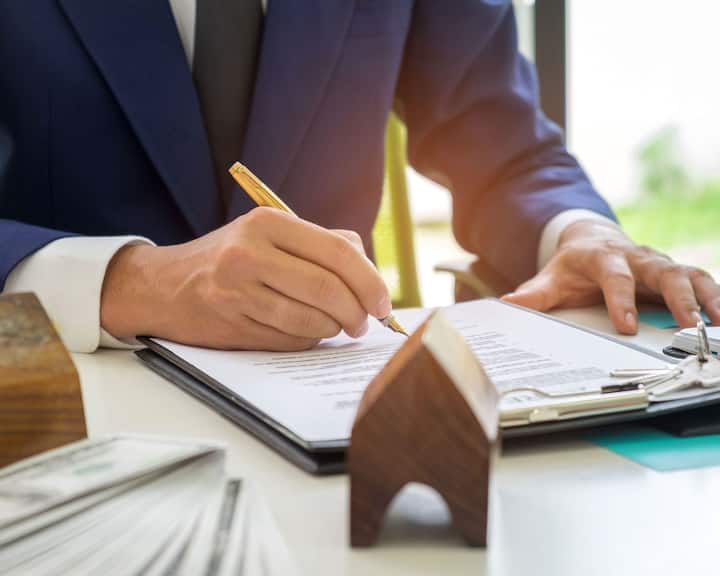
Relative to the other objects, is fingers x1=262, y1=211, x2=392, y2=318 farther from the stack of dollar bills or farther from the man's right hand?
the stack of dollar bills

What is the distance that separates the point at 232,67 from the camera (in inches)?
48.9

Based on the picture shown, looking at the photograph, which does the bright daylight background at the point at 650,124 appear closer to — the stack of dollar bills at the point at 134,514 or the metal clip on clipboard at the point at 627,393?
the metal clip on clipboard at the point at 627,393

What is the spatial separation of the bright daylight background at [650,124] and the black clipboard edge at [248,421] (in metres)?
4.12

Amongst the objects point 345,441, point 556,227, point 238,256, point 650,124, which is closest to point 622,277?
point 556,227

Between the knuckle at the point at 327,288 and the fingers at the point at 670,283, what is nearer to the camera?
the knuckle at the point at 327,288

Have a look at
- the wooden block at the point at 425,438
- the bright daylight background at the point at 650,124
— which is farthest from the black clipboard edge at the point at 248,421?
the bright daylight background at the point at 650,124

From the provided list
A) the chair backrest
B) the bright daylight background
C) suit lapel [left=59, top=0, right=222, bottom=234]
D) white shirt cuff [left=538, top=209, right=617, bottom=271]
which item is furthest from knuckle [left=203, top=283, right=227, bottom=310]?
the bright daylight background

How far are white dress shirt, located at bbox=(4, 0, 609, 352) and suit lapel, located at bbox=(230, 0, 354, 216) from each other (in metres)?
0.37

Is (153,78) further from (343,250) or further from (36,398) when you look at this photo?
(36,398)

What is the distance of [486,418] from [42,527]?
0.74 feet

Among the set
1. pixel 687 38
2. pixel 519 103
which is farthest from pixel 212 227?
pixel 687 38

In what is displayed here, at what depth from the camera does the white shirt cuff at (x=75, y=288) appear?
2.86 feet

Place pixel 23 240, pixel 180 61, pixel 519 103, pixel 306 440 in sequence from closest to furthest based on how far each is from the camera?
pixel 306 440 → pixel 23 240 → pixel 180 61 → pixel 519 103

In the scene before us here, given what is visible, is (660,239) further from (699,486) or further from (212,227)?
(699,486)
